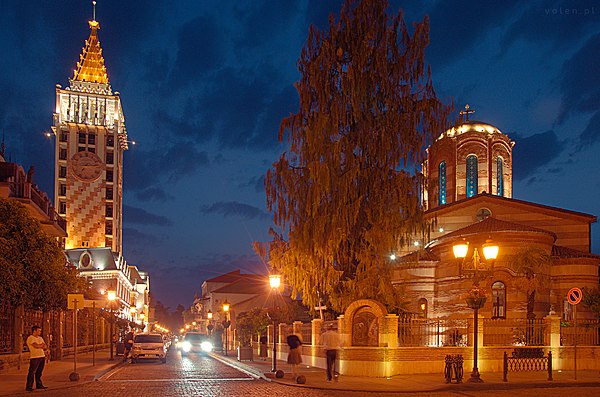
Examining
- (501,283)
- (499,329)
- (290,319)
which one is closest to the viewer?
(499,329)

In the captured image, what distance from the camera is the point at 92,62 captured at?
10181cm

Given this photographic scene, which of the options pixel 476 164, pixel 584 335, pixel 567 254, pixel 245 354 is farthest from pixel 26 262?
pixel 476 164

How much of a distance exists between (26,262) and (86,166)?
7072cm

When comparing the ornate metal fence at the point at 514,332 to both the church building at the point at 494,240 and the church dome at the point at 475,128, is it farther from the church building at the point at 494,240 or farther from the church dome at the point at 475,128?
the church dome at the point at 475,128

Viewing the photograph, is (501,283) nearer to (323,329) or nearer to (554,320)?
(554,320)

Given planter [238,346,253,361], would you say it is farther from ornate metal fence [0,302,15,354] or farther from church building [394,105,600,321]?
ornate metal fence [0,302,15,354]

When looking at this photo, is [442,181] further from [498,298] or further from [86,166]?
[86,166]

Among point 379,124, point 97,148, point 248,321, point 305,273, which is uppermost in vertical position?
point 97,148

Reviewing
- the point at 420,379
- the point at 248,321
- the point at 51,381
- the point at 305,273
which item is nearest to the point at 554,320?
the point at 420,379

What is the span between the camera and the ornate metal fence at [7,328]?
24797 millimetres

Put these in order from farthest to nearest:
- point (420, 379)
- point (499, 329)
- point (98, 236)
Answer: point (98, 236) < point (499, 329) < point (420, 379)

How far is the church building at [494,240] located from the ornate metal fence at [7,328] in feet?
51.8

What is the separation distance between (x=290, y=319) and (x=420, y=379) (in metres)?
20.7

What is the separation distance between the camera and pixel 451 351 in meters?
21.8
